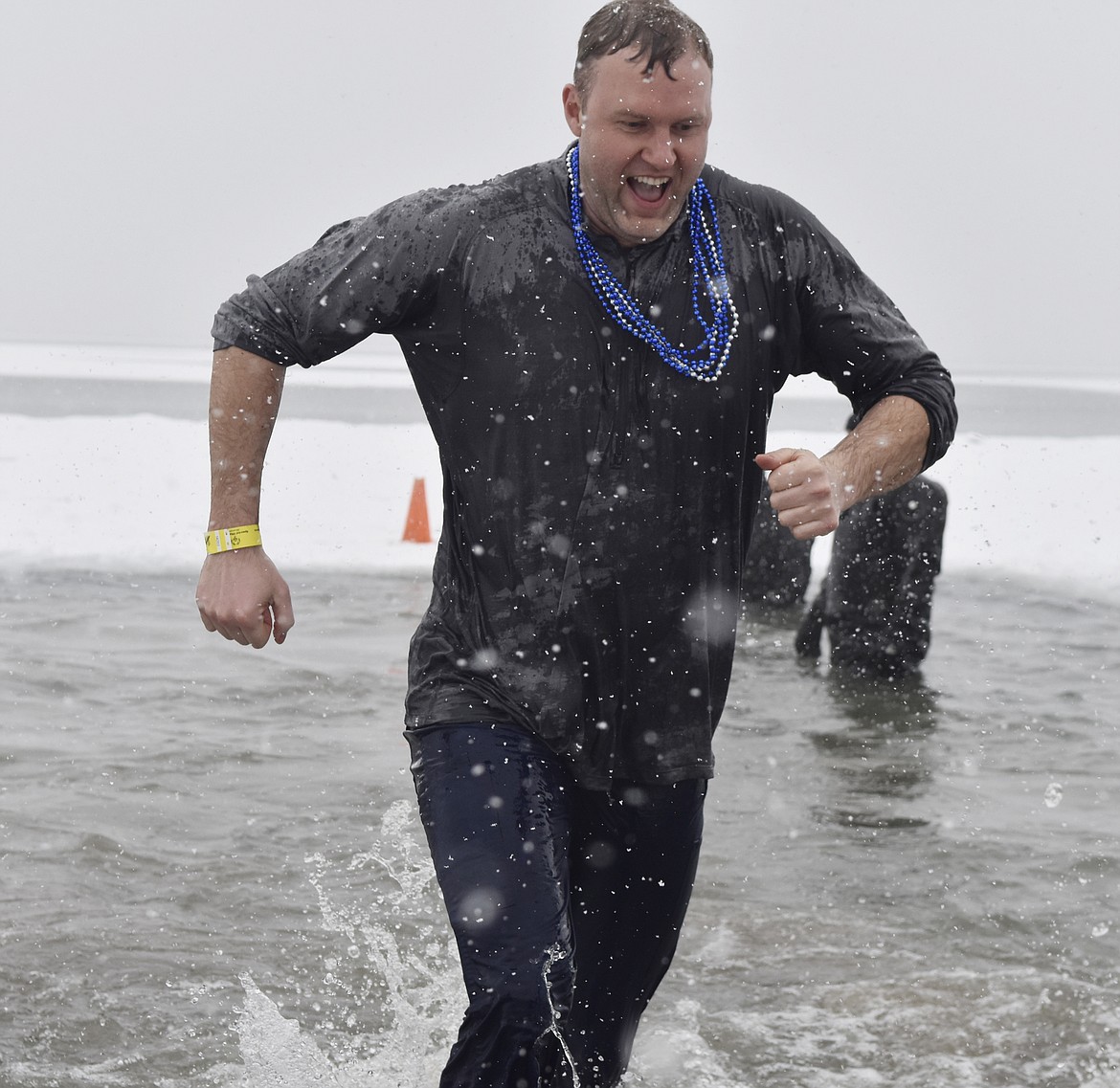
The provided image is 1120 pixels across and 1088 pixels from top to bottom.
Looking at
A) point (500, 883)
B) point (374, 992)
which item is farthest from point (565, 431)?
point (374, 992)

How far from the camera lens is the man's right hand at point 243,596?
121 inches

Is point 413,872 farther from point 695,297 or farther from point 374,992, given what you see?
point 695,297

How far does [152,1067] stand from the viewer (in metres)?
4.29

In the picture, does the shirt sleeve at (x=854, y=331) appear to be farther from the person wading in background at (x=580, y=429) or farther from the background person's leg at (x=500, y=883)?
the background person's leg at (x=500, y=883)

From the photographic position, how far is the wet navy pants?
9.28ft

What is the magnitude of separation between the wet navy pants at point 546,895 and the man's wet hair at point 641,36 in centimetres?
123

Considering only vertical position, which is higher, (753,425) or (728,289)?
(728,289)

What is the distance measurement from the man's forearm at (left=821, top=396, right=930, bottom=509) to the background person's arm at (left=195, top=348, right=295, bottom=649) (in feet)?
Answer: 3.46

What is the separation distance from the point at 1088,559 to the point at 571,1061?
42.1 feet

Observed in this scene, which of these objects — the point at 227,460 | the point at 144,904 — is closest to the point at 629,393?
the point at 227,460

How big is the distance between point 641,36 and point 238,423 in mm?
1018

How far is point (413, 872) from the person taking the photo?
5.93 metres

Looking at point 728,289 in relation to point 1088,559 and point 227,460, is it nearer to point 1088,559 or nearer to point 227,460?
point 227,460

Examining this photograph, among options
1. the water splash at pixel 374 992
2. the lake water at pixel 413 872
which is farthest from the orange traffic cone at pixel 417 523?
the water splash at pixel 374 992
